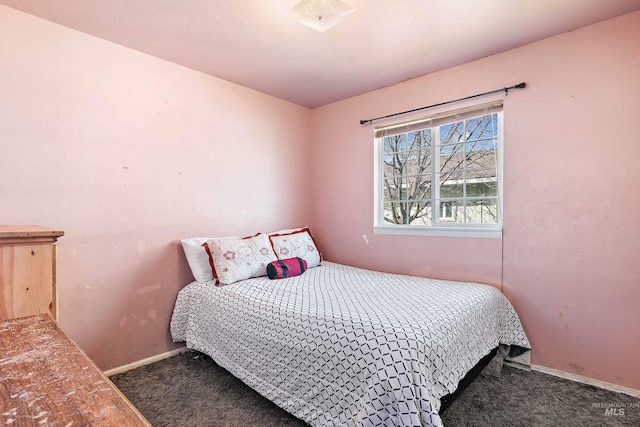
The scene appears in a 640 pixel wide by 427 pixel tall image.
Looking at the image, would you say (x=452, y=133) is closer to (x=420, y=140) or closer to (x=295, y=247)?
(x=420, y=140)

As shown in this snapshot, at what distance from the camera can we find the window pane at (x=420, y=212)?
287 cm

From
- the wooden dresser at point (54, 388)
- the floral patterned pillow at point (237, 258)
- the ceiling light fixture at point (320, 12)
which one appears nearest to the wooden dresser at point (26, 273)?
the wooden dresser at point (54, 388)

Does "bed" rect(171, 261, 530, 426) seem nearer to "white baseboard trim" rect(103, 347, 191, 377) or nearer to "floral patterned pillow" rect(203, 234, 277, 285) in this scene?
"floral patterned pillow" rect(203, 234, 277, 285)

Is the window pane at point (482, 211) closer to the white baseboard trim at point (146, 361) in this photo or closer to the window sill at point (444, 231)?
the window sill at point (444, 231)

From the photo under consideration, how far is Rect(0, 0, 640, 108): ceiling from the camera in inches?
73.1

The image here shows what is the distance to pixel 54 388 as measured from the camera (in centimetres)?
59

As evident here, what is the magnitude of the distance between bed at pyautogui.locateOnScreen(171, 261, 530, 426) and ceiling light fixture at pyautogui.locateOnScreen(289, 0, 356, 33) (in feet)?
5.57

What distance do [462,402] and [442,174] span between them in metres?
1.74

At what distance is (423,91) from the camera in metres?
2.79

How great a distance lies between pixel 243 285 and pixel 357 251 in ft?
4.48

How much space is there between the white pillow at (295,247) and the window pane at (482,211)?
55.5 inches

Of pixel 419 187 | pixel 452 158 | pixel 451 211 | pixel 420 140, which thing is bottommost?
pixel 451 211

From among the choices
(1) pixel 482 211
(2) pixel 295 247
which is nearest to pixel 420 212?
(1) pixel 482 211

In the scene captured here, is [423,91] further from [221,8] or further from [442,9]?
[221,8]
